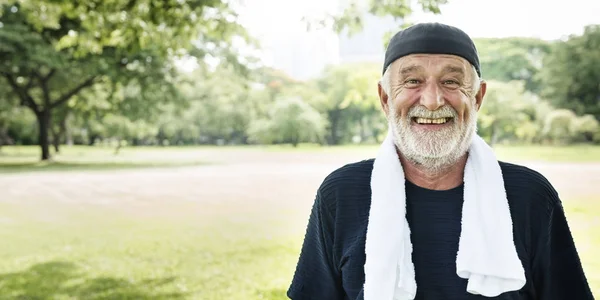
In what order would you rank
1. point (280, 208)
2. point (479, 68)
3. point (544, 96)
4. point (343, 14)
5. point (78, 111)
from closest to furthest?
point (479, 68) → point (343, 14) → point (280, 208) → point (78, 111) → point (544, 96)

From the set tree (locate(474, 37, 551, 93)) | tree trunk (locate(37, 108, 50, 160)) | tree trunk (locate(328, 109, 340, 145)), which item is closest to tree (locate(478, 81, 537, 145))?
tree (locate(474, 37, 551, 93))

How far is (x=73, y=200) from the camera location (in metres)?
14.5

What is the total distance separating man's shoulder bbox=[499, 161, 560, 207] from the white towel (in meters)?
0.04

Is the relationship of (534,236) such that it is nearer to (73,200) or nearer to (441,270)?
(441,270)

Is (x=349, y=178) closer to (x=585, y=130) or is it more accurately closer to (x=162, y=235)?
(x=162, y=235)

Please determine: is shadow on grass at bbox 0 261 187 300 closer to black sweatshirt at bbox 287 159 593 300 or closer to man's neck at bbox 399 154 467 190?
black sweatshirt at bbox 287 159 593 300

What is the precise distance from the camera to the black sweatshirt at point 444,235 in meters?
1.94

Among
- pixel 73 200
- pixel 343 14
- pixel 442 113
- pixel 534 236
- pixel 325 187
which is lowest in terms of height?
pixel 73 200

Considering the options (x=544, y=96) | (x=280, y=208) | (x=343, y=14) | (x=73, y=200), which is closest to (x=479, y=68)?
(x=343, y=14)

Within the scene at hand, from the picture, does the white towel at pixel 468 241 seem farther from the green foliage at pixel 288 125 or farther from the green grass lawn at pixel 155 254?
the green foliage at pixel 288 125

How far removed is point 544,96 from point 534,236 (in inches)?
1968

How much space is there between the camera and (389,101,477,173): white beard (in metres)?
1.99

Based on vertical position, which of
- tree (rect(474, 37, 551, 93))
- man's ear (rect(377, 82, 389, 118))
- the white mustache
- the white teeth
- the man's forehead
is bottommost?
the white teeth

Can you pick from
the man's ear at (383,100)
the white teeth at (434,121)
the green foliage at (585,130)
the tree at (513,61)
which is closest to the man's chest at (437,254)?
the white teeth at (434,121)
